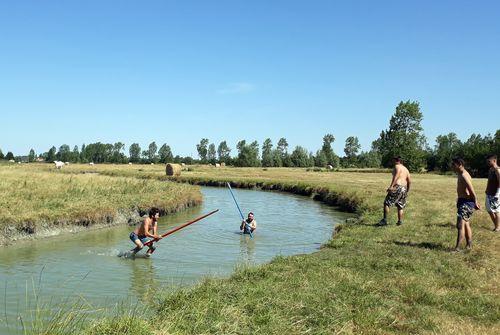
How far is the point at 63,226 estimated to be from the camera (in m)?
17.6

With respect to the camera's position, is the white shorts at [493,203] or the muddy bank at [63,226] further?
the muddy bank at [63,226]

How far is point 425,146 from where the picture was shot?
139500 mm

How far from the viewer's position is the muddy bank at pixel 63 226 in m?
15.6

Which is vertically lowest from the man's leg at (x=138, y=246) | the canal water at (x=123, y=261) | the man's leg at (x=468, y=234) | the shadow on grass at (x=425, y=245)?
the canal water at (x=123, y=261)

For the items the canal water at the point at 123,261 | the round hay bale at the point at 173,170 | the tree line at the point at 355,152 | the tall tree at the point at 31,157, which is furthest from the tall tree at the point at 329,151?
the canal water at the point at 123,261

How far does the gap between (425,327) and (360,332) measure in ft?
3.02

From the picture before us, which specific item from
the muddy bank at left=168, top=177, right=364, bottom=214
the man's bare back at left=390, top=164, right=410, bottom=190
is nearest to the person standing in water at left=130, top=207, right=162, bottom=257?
the man's bare back at left=390, top=164, right=410, bottom=190

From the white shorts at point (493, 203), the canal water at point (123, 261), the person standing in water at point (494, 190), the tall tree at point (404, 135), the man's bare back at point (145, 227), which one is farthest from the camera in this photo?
the tall tree at point (404, 135)

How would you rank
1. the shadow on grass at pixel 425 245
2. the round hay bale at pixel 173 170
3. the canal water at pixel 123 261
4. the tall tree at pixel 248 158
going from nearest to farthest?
1. the canal water at pixel 123 261
2. the shadow on grass at pixel 425 245
3. the round hay bale at pixel 173 170
4. the tall tree at pixel 248 158

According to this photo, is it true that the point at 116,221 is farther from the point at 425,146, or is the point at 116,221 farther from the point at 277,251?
the point at 425,146

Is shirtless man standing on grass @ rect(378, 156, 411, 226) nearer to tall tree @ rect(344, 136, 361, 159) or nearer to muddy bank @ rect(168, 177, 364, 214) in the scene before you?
muddy bank @ rect(168, 177, 364, 214)

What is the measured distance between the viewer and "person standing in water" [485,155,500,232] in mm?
12602

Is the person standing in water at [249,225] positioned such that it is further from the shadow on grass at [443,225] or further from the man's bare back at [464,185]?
the man's bare back at [464,185]

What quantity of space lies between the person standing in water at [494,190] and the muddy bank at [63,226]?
14142 millimetres
